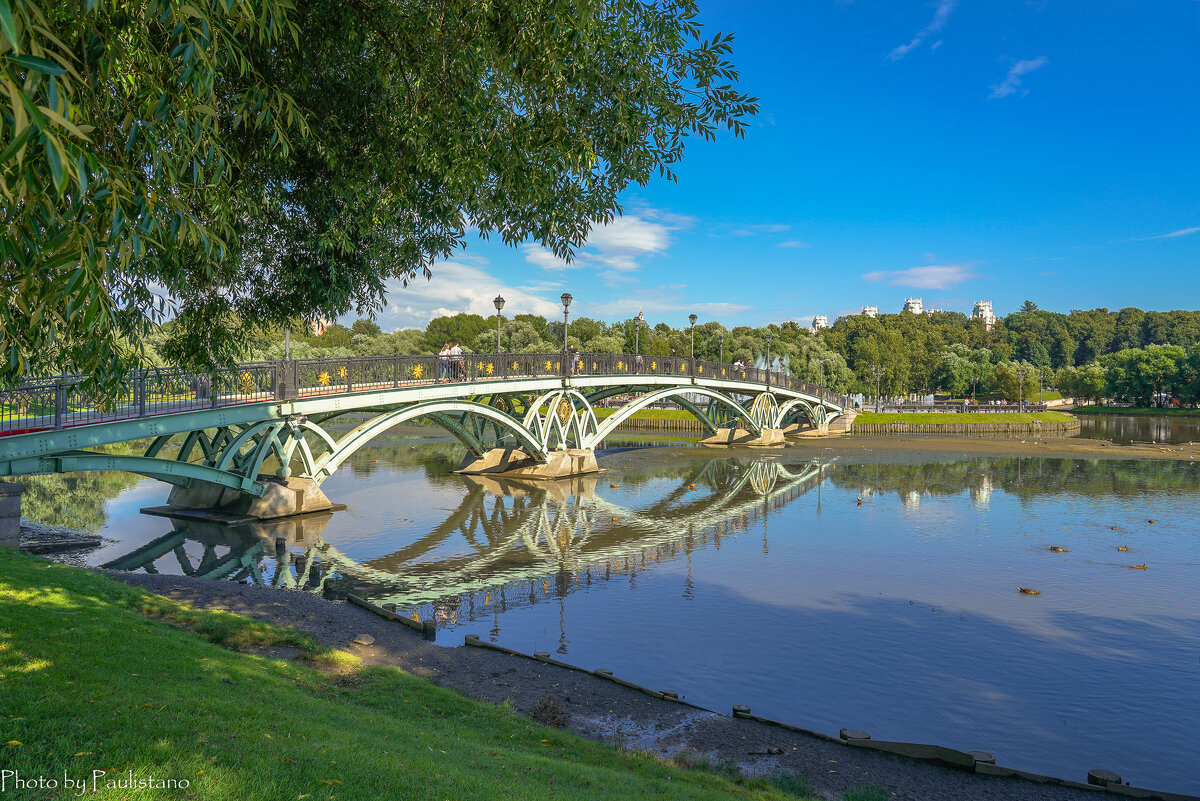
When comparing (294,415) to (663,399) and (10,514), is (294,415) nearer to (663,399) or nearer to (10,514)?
(10,514)

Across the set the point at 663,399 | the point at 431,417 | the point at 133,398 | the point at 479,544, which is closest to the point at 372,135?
the point at 133,398

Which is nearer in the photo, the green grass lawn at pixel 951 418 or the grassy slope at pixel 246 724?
the grassy slope at pixel 246 724

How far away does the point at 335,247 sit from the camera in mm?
9648

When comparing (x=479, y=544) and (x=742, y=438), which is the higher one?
(x=742, y=438)

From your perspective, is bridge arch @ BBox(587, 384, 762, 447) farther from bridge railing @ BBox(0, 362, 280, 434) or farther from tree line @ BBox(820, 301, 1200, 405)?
Result: tree line @ BBox(820, 301, 1200, 405)

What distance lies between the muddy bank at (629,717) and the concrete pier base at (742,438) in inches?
1787

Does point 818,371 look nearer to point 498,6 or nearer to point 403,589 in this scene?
point 403,589

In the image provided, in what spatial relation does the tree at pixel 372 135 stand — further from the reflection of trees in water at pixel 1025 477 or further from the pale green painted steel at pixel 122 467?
the reflection of trees in water at pixel 1025 477

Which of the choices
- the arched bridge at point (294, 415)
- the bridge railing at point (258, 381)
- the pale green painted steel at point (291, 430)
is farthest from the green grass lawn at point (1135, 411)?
the bridge railing at point (258, 381)

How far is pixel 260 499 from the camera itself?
23.7 meters

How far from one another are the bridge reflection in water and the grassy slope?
576 centimetres

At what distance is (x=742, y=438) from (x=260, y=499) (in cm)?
4083

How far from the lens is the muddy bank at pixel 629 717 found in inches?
333

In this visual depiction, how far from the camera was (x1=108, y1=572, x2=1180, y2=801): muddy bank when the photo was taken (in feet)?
27.8
